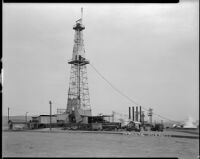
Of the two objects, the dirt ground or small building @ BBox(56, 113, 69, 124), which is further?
small building @ BBox(56, 113, 69, 124)

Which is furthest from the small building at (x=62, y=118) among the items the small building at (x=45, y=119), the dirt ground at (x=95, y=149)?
the dirt ground at (x=95, y=149)

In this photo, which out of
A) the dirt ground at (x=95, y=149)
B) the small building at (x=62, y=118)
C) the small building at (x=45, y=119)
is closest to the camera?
the dirt ground at (x=95, y=149)


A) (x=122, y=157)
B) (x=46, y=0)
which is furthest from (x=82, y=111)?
(x=46, y=0)

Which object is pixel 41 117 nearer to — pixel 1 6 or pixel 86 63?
pixel 86 63

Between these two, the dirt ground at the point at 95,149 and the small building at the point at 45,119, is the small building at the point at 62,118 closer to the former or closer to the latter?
the small building at the point at 45,119

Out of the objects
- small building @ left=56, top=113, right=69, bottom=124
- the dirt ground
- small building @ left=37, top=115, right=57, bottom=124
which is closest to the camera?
the dirt ground

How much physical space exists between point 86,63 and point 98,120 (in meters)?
10.9

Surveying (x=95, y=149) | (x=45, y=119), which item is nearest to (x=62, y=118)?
(x=45, y=119)

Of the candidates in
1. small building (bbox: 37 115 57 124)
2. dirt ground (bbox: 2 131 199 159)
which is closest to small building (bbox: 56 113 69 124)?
small building (bbox: 37 115 57 124)

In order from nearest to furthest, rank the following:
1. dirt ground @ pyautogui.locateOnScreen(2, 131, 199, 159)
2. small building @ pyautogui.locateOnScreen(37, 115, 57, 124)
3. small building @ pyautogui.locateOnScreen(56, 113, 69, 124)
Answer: dirt ground @ pyautogui.locateOnScreen(2, 131, 199, 159)
small building @ pyautogui.locateOnScreen(37, 115, 57, 124)
small building @ pyautogui.locateOnScreen(56, 113, 69, 124)

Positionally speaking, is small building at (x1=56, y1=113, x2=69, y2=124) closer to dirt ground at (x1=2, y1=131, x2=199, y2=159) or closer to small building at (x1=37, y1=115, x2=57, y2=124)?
small building at (x1=37, y1=115, x2=57, y2=124)

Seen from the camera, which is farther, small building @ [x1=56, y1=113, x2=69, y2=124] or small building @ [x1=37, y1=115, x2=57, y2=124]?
small building @ [x1=56, y1=113, x2=69, y2=124]

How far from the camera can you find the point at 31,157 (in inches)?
659

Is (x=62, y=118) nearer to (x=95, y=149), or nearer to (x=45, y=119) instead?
(x=45, y=119)
